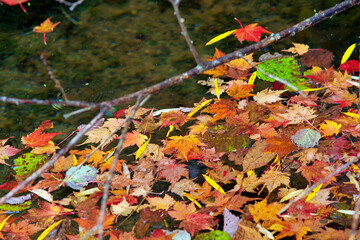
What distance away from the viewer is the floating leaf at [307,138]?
1.49 meters

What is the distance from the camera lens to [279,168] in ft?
4.94

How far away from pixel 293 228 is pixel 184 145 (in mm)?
628

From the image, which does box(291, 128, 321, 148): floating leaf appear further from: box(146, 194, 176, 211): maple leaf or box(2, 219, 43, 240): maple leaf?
box(2, 219, 43, 240): maple leaf

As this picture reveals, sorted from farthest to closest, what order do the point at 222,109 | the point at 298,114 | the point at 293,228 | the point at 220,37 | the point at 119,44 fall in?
the point at 119,44
the point at 220,37
the point at 222,109
the point at 298,114
the point at 293,228

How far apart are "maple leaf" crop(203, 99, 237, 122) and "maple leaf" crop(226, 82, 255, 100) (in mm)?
48

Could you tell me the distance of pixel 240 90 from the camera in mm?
1903

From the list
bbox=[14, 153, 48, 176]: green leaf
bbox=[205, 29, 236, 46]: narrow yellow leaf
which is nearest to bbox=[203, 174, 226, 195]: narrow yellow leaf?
bbox=[14, 153, 48, 176]: green leaf

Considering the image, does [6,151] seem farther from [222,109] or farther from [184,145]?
[222,109]

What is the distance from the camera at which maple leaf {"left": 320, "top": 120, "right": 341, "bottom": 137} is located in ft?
5.02

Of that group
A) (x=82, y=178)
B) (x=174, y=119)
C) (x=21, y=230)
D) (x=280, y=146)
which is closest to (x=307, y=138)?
(x=280, y=146)

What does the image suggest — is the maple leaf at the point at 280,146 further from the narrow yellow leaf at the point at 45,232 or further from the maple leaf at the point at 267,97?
the narrow yellow leaf at the point at 45,232

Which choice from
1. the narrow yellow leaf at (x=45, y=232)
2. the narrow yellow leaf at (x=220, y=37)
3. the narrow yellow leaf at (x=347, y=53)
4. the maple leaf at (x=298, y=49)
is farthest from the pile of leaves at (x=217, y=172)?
the narrow yellow leaf at (x=220, y=37)

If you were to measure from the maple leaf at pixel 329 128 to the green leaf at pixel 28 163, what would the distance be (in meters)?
1.50

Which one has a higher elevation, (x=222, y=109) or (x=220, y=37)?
(x=220, y=37)
